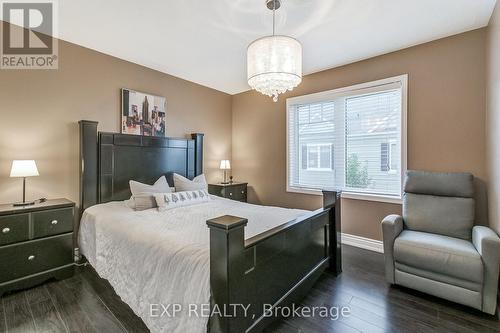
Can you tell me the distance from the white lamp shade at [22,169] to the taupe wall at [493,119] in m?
4.39

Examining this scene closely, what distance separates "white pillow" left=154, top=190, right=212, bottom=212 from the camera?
2.73m

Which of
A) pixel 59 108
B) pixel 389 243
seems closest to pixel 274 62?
pixel 389 243

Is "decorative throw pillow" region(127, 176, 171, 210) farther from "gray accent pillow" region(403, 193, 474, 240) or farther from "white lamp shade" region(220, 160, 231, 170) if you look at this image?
"gray accent pillow" region(403, 193, 474, 240)

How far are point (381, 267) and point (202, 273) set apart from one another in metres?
2.33

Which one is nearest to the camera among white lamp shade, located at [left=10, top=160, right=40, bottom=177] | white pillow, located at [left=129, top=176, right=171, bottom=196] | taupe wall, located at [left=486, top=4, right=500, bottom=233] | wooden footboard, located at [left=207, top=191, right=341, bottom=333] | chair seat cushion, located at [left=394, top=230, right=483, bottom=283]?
wooden footboard, located at [left=207, top=191, right=341, bottom=333]

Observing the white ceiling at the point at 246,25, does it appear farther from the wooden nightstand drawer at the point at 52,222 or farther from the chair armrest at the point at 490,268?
the chair armrest at the point at 490,268

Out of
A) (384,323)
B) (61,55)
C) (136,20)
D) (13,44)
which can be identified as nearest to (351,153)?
(384,323)

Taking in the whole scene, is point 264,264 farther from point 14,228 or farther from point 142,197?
point 14,228

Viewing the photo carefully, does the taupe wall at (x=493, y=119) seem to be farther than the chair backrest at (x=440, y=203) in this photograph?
No

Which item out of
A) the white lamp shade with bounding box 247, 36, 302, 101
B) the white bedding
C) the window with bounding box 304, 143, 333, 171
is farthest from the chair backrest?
the white lamp shade with bounding box 247, 36, 302, 101

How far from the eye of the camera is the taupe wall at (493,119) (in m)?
2.14

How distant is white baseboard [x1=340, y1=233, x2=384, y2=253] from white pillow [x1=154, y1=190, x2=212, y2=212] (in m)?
2.12

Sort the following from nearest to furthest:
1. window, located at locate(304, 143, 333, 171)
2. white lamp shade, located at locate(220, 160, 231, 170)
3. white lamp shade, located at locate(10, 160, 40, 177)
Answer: white lamp shade, located at locate(10, 160, 40, 177)
window, located at locate(304, 143, 333, 171)
white lamp shade, located at locate(220, 160, 231, 170)

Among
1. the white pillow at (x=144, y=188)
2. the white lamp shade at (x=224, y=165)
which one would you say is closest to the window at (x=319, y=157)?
the white lamp shade at (x=224, y=165)
